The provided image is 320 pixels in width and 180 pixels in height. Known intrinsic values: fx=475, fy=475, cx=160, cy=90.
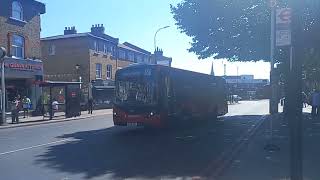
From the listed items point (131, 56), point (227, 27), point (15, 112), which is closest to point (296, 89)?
point (15, 112)

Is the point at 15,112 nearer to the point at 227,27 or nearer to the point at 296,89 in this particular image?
the point at 227,27

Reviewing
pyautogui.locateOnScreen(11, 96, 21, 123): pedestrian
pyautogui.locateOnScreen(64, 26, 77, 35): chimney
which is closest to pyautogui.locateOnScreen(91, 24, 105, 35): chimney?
pyautogui.locateOnScreen(64, 26, 77, 35): chimney

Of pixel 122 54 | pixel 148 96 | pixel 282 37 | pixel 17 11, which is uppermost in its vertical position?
pixel 17 11

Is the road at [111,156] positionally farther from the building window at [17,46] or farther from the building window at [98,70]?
the building window at [98,70]

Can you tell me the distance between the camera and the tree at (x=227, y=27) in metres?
28.8

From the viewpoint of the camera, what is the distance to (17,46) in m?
35.1

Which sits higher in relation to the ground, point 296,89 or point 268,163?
point 296,89

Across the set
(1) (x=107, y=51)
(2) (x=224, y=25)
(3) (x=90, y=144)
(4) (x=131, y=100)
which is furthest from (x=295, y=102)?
(1) (x=107, y=51)

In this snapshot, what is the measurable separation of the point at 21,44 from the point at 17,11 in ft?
8.07

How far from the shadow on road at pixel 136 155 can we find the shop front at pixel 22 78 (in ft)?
57.2

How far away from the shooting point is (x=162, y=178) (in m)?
9.51

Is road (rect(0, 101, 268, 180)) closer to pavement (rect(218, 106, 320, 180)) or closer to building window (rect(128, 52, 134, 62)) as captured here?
pavement (rect(218, 106, 320, 180))

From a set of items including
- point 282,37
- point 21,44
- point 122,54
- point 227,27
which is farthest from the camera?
point 122,54

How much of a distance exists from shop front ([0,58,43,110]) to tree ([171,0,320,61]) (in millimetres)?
11359
